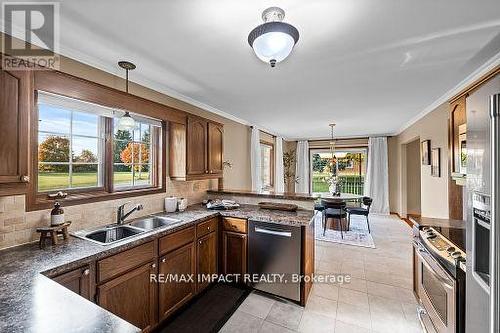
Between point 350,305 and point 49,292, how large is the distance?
263 centimetres

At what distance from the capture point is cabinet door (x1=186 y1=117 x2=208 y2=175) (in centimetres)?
291

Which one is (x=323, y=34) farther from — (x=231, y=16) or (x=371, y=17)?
(x=231, y=16)

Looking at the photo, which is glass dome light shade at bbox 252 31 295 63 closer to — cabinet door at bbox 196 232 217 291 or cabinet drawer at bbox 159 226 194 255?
cabinet drawer at bbox 159 226 194 255

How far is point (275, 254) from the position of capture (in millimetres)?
2451

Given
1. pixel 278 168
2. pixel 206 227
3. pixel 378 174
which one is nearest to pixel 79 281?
pixel 206 227

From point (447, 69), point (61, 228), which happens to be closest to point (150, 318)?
point (61, 228)

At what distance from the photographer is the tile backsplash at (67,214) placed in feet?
5.22

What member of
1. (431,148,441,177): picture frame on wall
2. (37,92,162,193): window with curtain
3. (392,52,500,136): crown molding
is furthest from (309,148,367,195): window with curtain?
(37,92,162,193): window with curtain

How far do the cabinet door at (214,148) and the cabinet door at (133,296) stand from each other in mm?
1678

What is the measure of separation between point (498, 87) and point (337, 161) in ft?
23.4

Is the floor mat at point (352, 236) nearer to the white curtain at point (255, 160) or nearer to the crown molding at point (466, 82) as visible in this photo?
the white curtain at point (255, 160)

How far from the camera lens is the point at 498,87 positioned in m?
0.87

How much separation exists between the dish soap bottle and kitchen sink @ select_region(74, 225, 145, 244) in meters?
0.19
